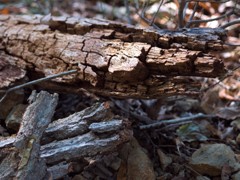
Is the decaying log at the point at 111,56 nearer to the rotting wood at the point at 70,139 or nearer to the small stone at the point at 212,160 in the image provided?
the rotting wood at the point at 70,139

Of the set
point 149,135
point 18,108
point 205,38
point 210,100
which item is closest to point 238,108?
point 210,100

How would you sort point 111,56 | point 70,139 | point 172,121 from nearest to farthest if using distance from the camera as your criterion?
1. point 70,139
2. point 111,56
3. point 172,121

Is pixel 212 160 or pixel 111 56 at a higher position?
pixel 111 56

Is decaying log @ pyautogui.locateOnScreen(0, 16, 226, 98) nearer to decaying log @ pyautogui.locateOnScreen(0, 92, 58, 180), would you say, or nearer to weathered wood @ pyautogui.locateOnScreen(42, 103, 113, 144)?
weathered wood @ pyautogui.locateOnScreen(42, 103, 113, 144)

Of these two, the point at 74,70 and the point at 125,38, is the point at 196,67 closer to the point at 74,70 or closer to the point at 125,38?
the point at 125,38

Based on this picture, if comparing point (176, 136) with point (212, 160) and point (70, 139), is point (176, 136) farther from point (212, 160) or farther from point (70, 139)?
point (70, 139)

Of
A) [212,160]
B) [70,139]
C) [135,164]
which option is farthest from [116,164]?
[212,160]

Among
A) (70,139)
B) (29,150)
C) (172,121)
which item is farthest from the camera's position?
(172,121)
